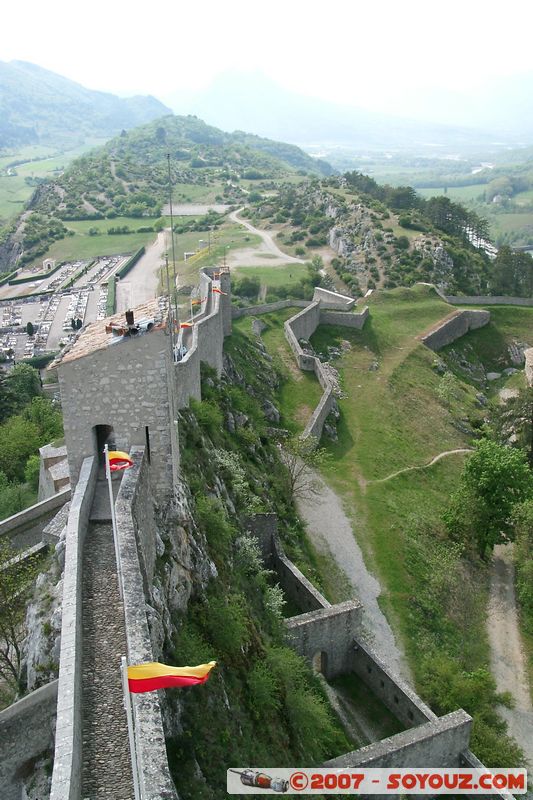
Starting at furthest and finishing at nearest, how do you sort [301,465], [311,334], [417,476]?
[311,334], [417,476], [301,465]

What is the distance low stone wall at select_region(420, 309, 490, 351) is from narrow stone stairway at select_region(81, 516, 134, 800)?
189 ft

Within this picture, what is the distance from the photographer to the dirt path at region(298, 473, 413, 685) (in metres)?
31.4

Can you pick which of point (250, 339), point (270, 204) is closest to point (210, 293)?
point (250, 339)

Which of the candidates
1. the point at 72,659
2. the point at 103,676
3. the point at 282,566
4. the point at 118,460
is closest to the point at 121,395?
the point at 118,460

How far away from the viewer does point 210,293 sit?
163 ft

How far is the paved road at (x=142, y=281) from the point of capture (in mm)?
97562

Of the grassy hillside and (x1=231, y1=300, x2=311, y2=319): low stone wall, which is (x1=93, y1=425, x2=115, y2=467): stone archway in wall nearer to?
the grassy hillside

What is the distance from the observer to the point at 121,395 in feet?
58.7

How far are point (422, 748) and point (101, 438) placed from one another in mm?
16949

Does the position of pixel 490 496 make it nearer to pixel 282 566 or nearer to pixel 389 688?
pixel 282 566

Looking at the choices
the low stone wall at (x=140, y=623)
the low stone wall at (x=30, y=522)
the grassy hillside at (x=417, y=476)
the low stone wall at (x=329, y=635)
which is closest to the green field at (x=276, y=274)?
the grassy hillside at (x=417, y=476)

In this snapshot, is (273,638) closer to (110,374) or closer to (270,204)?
(110,374)

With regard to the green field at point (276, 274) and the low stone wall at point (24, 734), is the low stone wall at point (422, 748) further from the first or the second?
the green field at point (276, 274)

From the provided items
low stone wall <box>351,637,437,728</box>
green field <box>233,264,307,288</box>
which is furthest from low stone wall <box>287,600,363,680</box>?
green field <box>233,264,307,288</box>
